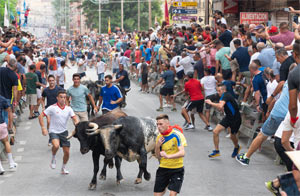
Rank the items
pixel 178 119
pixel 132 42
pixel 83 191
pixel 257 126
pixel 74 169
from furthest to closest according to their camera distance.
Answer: pixel 132 42, pixel 178 119, pixel 257 126, pixel 74 169, pixel 83 191

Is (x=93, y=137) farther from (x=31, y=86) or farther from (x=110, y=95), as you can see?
(x=31, y=86)

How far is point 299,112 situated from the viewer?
8742 mm

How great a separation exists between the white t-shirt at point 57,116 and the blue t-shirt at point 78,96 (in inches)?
110

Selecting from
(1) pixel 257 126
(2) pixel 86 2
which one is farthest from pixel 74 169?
(2) pixel 86 2

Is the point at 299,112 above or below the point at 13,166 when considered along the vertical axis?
above

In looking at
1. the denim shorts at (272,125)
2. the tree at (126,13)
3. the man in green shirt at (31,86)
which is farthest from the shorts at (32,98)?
the tree at (126,13)

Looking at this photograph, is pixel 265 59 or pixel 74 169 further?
pixel 265 59

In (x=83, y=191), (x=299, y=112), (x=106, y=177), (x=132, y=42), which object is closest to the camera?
(x=299, y=112)

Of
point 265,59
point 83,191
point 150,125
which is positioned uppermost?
point 265,59

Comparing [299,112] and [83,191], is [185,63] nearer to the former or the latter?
[83,191]

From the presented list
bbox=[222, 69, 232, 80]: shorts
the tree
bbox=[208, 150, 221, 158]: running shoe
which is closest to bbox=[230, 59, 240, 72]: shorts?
bbox=[222, 69, 232, 80]: shorts

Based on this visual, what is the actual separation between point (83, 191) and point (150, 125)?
5.96 feet

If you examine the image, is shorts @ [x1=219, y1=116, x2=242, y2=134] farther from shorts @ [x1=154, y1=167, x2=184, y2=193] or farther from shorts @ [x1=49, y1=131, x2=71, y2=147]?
shorts @ [x1=154, y1=167, x2=184, y2=193]

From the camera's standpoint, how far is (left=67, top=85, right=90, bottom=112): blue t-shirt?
49.3 feet
